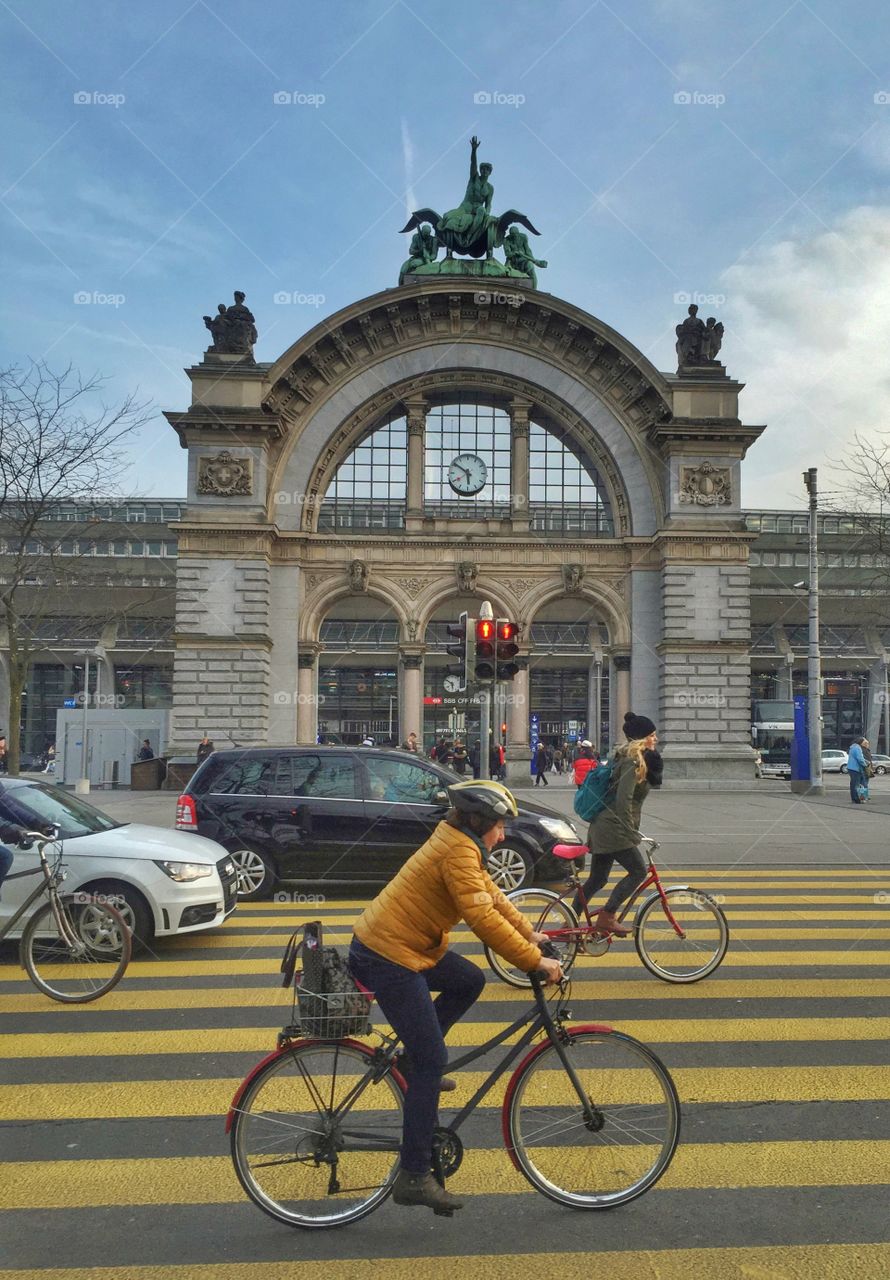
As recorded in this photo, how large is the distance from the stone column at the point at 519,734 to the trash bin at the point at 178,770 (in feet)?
34.9

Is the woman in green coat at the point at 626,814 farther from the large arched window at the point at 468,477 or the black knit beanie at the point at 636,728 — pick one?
the large arched window at the point at 468,477

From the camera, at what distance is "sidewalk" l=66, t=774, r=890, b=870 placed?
15.9m

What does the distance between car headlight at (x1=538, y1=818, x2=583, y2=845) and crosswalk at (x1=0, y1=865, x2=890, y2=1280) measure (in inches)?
115

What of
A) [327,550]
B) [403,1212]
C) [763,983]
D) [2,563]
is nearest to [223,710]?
[327,550]

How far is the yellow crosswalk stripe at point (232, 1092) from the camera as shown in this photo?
217 inches

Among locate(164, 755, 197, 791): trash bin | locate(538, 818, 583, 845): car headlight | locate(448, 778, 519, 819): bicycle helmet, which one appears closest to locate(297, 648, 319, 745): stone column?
locate(164, 755, 197, 791): trash bin

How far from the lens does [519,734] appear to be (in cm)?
3638

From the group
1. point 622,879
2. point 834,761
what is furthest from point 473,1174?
point 834,761

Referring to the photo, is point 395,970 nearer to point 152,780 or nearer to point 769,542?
point 152,780

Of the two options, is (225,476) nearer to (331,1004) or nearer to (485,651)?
(485,651)

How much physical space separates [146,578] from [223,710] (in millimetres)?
18221

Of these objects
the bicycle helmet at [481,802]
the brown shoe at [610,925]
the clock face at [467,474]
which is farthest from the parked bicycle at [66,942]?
the clock face at [467,474]

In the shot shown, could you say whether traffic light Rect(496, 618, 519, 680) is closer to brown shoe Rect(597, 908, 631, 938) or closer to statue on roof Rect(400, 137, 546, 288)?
brown shoe Rect(597, 908, 631, 938)

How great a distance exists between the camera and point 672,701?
1385 inches
